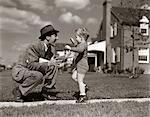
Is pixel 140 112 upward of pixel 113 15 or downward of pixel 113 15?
downward

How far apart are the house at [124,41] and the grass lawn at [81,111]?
18.7 meters

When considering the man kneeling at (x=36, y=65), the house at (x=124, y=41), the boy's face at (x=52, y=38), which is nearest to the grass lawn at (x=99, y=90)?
the man kneeling at (x=36, y=65)

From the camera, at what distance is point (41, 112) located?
5.02m

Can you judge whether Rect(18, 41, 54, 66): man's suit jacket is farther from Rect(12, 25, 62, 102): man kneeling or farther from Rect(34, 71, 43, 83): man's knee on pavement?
Rect(34, 71, 43, 83): man's knee on pavement

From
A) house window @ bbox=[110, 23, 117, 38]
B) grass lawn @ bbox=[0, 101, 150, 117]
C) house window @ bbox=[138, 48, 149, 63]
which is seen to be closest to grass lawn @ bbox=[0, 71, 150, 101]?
grass lawn @ bbox=[0, 101, 150, 117]

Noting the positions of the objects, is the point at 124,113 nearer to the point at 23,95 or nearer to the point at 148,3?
the point at 23,95

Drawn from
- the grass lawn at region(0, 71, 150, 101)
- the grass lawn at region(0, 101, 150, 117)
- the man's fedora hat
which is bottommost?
the grass lawn at region(0, 101, 150, 117)

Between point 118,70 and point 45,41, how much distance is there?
1946cm

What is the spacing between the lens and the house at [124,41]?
2497 centimetres

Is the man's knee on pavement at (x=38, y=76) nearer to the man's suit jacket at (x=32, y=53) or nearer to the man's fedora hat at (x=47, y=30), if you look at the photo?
the man's suit jacket at (x=32, y=53)

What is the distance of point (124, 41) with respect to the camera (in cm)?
2591

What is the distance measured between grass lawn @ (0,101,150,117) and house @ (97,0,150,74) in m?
18.7

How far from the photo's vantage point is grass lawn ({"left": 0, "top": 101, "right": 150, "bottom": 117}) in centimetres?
488

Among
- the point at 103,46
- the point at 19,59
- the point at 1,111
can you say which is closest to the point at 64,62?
the point at 19,59
